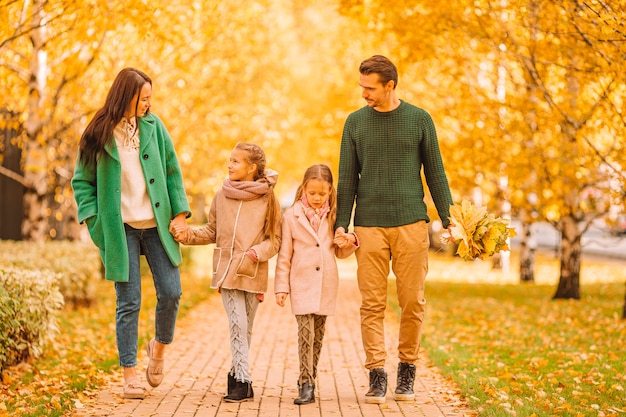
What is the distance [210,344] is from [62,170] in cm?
754

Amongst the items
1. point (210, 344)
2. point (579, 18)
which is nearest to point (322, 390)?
point (210, 344)

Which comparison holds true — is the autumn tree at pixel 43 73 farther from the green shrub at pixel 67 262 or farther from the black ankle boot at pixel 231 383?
the black ankle boot at pixel 231 383

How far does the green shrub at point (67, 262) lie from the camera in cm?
1032

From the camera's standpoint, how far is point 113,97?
6.00 meters

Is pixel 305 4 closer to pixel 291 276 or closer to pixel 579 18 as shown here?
pixel 579 18

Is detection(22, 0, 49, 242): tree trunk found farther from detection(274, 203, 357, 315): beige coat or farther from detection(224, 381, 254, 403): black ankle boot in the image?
detection(224, 381, 254, 403): black ankle boot

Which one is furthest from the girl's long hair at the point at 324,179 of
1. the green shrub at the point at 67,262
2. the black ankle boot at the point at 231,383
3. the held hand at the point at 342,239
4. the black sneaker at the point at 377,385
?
the green shrub at the point at 67,262

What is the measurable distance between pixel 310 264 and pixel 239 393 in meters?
0.96

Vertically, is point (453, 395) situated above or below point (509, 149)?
below

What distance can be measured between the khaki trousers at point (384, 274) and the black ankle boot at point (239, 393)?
2.64 feet

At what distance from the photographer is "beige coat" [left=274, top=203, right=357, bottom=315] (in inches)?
234

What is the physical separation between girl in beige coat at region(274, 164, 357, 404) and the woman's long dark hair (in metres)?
1.24

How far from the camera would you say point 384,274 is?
6078mm

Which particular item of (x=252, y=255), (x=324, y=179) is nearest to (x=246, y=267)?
(x=252, y=255)
